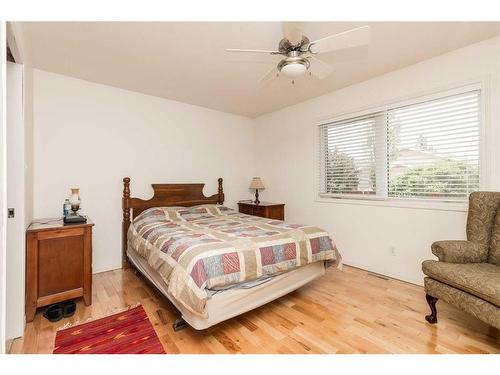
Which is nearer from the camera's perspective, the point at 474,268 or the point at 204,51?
the point at 474,268

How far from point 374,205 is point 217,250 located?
2.20 m

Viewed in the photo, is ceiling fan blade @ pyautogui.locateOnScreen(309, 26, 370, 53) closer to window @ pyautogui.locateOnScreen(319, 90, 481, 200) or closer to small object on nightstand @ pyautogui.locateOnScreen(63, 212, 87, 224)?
window @ pyautogui.locateOnScreen(319, 90, 481, 200)

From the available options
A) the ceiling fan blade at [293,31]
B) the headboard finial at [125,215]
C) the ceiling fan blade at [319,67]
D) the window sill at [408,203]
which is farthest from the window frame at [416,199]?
the headboard finial at [125,215]

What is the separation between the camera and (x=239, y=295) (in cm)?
195

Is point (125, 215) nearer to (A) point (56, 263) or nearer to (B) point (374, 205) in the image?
(A) point (56, 263)

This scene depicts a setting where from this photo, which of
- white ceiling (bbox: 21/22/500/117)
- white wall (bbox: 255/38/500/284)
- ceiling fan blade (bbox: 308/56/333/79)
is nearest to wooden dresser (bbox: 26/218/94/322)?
white ceiling (bbox: 21/22/500/117)

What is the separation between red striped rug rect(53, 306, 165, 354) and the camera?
1712 millimetres

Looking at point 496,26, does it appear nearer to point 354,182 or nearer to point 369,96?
point 369,96

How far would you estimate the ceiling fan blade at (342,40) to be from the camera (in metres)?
1.64

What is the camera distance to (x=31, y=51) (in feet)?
7.92

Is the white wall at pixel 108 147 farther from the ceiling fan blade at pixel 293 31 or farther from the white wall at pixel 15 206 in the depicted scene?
the ceiling fan blade at pixel 293 31

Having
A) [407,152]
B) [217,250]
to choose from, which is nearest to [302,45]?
[217,250]

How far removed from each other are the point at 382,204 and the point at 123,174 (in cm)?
335

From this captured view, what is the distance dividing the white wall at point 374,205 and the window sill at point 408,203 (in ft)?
0.13
